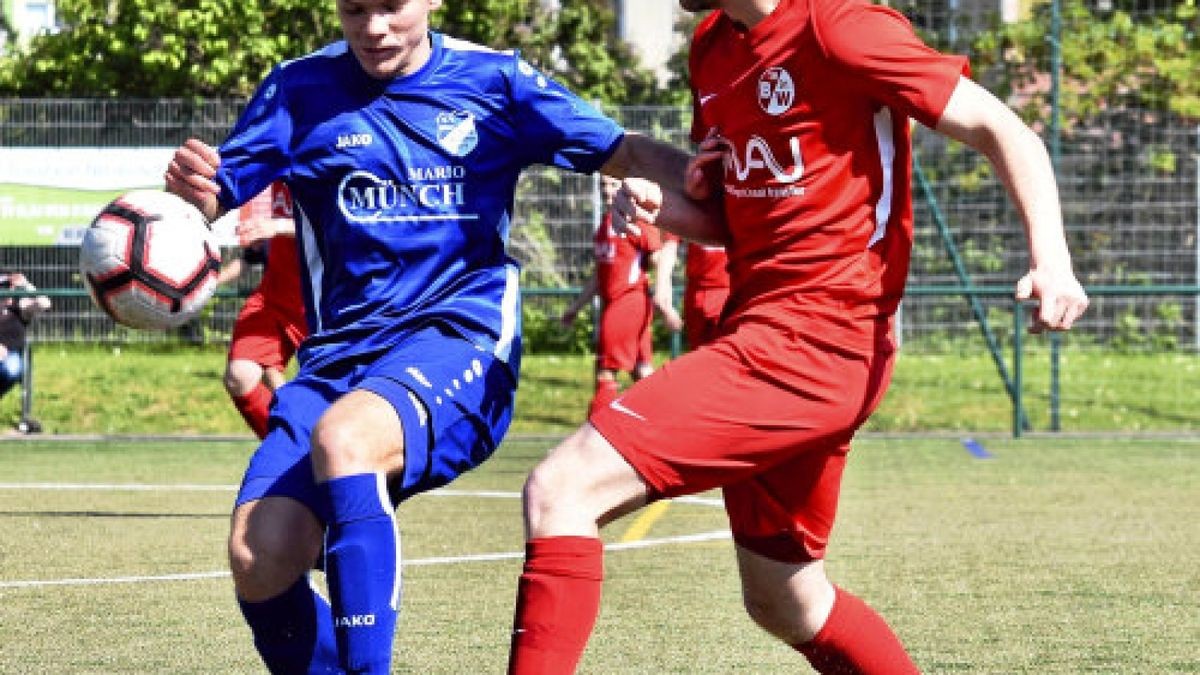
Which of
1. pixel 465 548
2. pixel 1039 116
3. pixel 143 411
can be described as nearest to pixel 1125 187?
pixel 1039 116

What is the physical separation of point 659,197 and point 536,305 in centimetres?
1348

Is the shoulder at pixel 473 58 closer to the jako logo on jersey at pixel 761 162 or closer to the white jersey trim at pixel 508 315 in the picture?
the white jersey trim at pixel 508 315

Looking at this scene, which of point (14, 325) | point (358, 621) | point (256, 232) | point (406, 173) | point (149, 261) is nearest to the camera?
point (358, 621)

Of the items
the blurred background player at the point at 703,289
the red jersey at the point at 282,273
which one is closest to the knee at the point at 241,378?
the red jersey at the point at 282,273

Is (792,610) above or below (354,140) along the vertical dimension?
below

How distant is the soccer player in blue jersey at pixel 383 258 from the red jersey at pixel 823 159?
0.46 m

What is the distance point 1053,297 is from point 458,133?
1.60 metres

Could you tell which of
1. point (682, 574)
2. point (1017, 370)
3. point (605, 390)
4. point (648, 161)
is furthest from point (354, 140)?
point (1017, 370)

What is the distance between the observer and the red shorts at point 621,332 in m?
16.3

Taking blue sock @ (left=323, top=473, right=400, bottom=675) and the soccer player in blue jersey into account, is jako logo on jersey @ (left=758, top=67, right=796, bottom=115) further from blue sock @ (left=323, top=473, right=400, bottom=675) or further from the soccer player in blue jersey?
blue sock @ (left=323, top=473, right=400, bottom=675)

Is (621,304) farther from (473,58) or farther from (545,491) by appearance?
(545,491)

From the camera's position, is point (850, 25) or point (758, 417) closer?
point (758, 417)

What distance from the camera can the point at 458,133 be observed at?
5.45 meters

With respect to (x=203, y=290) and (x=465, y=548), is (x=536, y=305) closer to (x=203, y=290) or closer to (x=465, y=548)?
(x=465, y=548)
